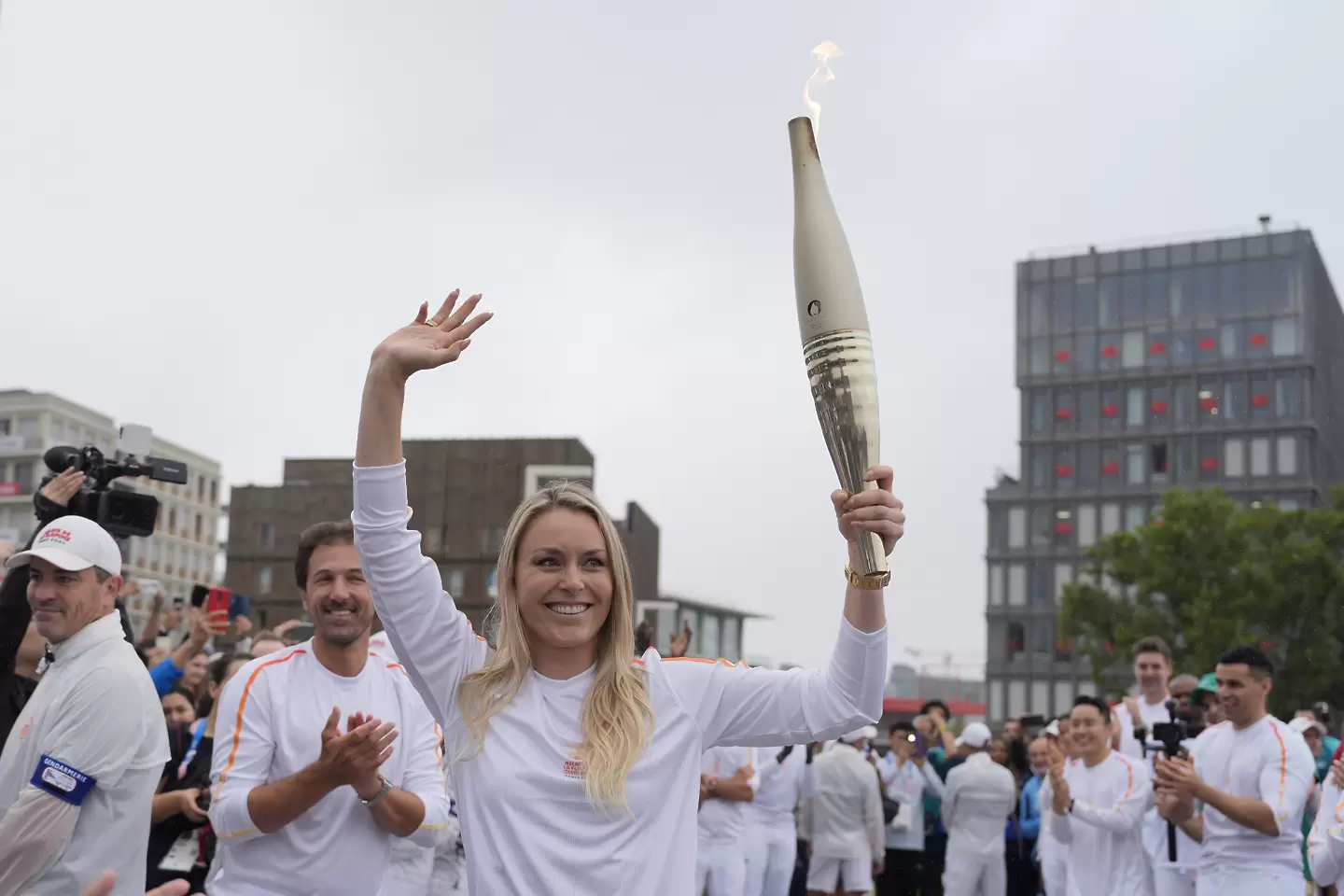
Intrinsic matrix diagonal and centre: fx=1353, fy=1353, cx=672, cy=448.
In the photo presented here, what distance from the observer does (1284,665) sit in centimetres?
4622

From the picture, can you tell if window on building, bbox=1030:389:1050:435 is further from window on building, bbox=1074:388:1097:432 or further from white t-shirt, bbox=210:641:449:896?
white t-shirt, bbox=210:641:449:896

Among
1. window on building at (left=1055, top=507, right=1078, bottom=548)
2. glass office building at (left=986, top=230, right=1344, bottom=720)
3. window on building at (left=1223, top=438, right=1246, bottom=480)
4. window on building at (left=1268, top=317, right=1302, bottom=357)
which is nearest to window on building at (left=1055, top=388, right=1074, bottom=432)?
glass office building at (left=986, top=230, right=1344, bottom=720)

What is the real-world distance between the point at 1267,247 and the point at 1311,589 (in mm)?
39308

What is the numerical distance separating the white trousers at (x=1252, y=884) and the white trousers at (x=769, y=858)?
17.2 feet

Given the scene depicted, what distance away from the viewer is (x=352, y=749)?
4047 mm

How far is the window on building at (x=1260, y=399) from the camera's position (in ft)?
257

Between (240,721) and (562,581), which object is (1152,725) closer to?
(240,721)

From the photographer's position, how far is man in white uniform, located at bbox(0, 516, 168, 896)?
13.7ft

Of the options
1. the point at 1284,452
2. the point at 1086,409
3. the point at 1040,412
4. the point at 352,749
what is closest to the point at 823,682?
the point at 352,749

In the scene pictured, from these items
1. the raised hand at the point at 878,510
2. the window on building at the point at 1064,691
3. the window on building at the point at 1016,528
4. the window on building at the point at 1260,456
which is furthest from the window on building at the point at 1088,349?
the raised hand at the point at 878,510

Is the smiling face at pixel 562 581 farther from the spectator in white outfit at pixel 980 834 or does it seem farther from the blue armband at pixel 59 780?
the spectator in white outfit at pixel 980 834

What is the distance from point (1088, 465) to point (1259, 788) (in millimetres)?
78186

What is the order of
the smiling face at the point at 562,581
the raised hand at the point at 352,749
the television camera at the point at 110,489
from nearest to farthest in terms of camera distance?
the smiling face at the point at 562,581, the raised hand at the point at 352,749, the television camera at the point at 110,489

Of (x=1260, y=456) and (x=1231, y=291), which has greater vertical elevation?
(x=1231, y=291)
